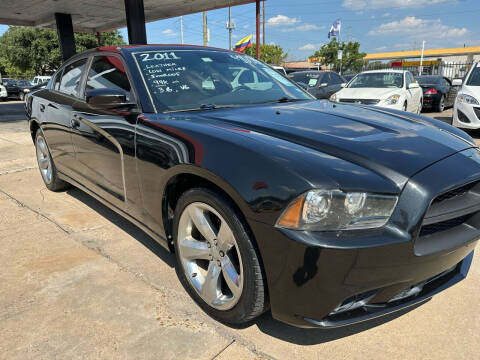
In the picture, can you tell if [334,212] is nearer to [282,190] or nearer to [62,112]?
[282,190]

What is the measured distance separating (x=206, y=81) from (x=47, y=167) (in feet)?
8.76

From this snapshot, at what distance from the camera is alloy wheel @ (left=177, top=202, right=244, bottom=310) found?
6.19ft

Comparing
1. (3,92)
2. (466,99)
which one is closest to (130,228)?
(466,99)

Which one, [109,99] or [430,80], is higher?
[109,99]

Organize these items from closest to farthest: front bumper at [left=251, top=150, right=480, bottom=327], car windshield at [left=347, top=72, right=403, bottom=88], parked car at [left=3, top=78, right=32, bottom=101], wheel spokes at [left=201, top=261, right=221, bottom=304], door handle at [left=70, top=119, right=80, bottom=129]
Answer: front bumper at [left=251, top=150, right=480, bottom=327] → wheel spokes at [left=201, top=261, right=221, bottom=304] → door handle at [left=70, top=119, right=80, bottom=129] → car windshield at [left=347, top=72, right=403, bottom=88] → parked car at [left=3, top=78, right=32, bottom=101]

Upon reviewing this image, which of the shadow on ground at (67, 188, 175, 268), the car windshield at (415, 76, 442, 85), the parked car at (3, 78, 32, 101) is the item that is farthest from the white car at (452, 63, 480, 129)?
the parked car at (3, 78, 32, 101)

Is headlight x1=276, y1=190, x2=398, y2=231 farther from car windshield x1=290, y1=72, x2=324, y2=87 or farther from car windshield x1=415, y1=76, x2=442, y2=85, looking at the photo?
car windshield x1=415, y1=76, x2=442, y2=85

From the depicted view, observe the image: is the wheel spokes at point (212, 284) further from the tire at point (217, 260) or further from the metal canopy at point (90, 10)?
the metal canopy at point (90, 10)

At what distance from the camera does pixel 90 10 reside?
1630cm

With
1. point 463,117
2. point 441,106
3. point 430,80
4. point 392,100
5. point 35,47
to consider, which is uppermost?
point 35,47

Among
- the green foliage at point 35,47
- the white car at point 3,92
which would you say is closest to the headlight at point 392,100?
the white car at point 3,92

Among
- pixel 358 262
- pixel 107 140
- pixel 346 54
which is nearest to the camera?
pixel 358 262

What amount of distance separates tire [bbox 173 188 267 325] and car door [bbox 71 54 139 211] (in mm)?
582

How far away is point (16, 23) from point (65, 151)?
755 inches
